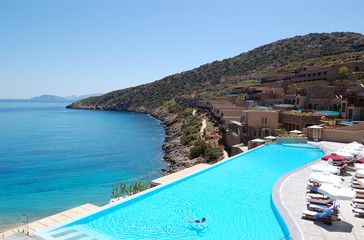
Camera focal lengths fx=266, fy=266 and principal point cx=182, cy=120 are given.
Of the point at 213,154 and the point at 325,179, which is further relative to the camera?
the point at 213,154

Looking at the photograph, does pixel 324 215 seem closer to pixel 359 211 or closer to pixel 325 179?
pixel 359 211

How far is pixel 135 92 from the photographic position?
140750mm

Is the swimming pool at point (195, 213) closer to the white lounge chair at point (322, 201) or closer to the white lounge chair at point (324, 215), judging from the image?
the white lounge chair at point (324, 215)

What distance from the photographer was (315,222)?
800 cm

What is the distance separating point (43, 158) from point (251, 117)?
95.0ft

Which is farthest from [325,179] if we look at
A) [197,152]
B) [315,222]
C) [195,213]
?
[197,152]

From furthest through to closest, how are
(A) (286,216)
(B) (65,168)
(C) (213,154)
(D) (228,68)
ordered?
(D) (228,68) < (B) (65,168) < (C) (213,154) < (A) (286,216)

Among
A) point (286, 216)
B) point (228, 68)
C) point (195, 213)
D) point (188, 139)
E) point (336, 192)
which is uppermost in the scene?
point (228, 68)

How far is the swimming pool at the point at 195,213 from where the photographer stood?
8359 millimetres

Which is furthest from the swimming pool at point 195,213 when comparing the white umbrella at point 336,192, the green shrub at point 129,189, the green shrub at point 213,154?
the green shrub at point 213,154

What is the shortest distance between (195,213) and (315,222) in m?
4.00

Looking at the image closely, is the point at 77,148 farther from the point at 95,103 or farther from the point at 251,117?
the point at 95,103

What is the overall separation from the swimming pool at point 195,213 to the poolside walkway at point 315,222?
1.99 feet

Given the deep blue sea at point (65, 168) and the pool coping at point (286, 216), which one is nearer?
the pool coping at point (286, 216)
